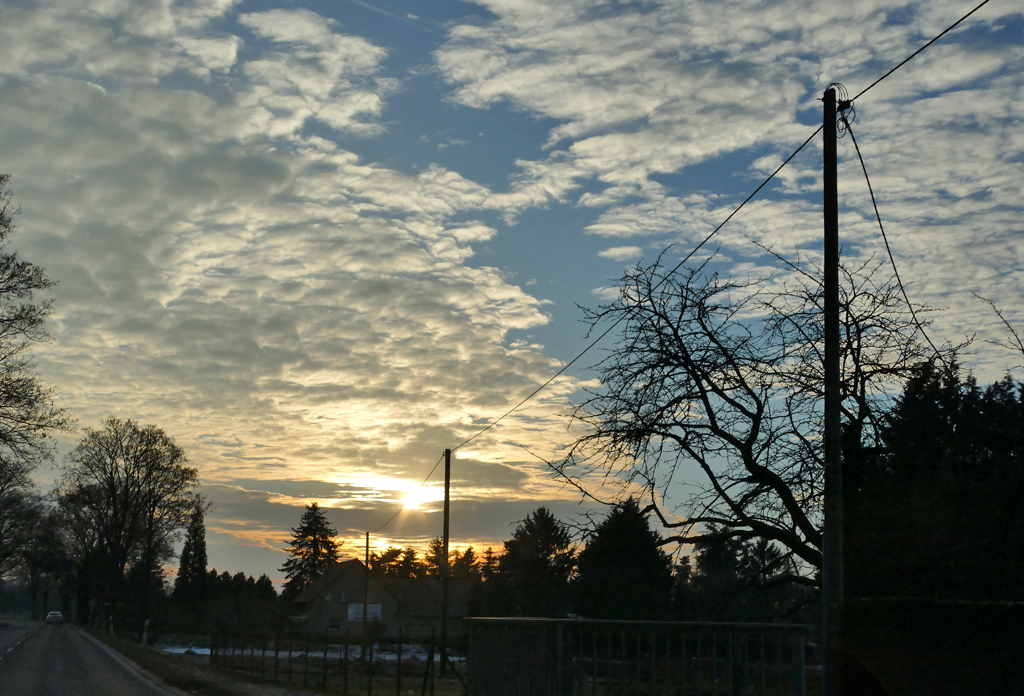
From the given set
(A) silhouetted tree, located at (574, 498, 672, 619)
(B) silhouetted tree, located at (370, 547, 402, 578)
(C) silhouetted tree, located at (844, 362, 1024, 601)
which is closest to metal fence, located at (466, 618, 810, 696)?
(A) silhouetted tree, located at (574, 498, 672, 619)

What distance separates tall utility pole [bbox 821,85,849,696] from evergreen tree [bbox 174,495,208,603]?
75501 mm

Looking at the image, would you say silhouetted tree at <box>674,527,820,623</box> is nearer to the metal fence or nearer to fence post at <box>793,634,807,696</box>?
the metal fence

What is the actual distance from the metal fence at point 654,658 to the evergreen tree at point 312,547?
101m

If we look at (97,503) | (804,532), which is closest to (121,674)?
(804,532)

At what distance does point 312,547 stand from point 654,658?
346ft

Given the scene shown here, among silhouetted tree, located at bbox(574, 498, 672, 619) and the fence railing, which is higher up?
silhouetted tree, located at bbox(574, 498, 672, 619)

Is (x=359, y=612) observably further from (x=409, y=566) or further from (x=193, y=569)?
(x=409, y=566)

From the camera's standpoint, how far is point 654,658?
311 inches

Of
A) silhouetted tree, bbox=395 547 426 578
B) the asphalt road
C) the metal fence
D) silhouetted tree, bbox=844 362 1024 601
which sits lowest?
silhouetted tree, bbox=395 547 426 578

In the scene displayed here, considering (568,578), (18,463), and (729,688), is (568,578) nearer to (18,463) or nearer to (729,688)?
(729,688)

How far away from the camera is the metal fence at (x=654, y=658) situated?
692 cm

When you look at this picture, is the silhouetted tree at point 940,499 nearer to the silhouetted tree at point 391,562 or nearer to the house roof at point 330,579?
the house roof at point 330,579

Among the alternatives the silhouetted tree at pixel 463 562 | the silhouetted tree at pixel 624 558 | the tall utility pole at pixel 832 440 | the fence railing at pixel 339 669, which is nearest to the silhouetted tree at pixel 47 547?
the fence railing at pixel 339 669

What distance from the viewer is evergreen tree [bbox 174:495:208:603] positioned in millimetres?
77688
